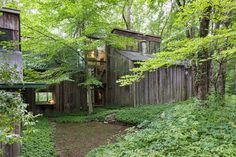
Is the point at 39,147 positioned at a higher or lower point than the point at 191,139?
lower

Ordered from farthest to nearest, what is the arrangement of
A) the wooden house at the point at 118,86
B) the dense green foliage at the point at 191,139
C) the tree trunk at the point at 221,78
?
the wooden house at the point at 118,86, the tree trunk at the point at 221,78, the dense green foliage at the point at 191,139

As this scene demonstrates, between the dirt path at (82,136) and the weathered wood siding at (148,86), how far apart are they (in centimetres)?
353

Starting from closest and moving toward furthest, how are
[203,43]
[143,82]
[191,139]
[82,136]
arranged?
[191,139] → [203,43] → [82,136] → [143,82]

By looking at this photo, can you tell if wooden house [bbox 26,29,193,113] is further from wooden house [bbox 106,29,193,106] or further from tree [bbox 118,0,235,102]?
tree [bbox 118,0,235,102]

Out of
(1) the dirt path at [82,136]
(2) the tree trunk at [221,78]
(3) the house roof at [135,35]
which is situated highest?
(3) the house roof at [135,35]

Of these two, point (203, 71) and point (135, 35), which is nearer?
point (203, 71)

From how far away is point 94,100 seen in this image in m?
15.7

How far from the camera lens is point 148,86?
1383cm

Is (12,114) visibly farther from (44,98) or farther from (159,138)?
(44,98)

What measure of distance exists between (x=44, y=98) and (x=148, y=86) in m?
6.89

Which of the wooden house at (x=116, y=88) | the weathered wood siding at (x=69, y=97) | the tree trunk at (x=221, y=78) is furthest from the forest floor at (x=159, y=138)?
the weathered wood siding at (x=69, y=97)

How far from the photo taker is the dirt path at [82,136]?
268 inches

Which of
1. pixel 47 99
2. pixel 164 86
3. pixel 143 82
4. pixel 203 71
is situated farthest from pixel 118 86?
pixel 203 71

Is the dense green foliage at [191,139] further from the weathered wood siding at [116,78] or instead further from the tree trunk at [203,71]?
the weathered wood siding at [116,78]
